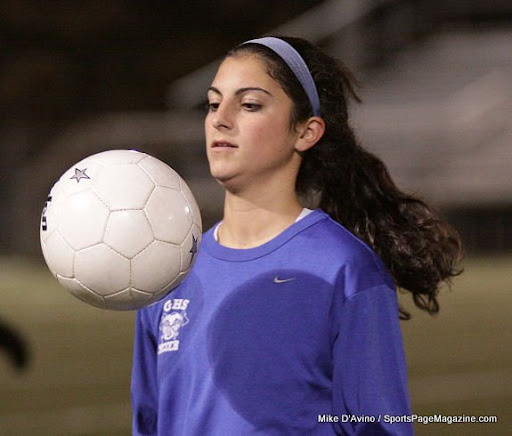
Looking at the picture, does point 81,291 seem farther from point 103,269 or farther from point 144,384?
point 144,384

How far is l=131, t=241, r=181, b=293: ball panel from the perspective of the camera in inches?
67.5

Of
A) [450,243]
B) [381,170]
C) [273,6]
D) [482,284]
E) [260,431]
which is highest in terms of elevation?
[273,6]

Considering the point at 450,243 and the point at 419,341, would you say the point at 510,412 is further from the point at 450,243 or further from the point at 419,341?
the point at 450,243

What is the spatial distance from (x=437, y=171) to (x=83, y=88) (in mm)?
3981

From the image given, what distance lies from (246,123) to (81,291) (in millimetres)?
468

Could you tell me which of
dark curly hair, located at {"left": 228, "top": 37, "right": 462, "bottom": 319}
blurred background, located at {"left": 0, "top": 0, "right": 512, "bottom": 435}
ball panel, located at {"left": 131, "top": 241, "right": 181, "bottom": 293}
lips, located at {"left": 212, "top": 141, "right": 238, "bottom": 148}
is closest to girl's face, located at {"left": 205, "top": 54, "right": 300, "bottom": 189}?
lips, located at {"left": 212, "top": 141, "right": 238, "bottom": 148}

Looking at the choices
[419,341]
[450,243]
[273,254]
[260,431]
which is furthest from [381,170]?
[419,341]

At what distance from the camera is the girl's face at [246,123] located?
191cm

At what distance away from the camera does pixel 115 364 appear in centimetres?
541

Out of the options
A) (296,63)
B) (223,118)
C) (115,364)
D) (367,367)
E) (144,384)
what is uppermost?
(296,63)

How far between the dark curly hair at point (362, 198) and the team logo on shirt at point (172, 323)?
382 mm

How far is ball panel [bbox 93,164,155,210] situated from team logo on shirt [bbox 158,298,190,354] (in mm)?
320

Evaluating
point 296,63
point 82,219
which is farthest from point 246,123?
point 82,219

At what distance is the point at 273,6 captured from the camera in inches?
433
